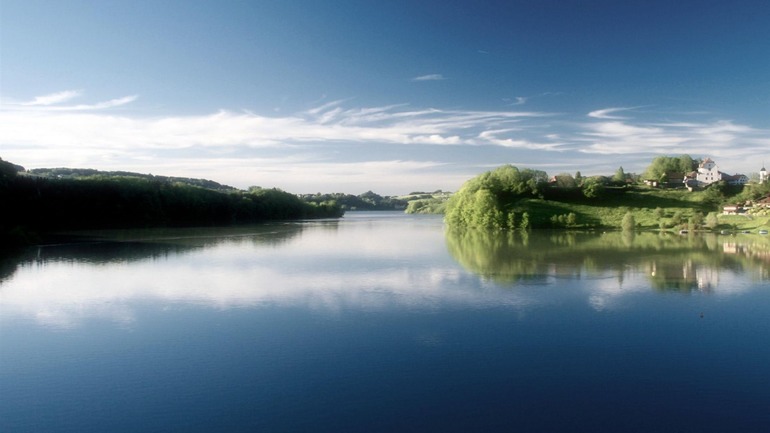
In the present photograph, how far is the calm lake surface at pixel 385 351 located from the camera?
9469 mm

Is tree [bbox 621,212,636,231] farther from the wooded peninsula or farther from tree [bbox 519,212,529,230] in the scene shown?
tree [bbox 519,212,529,230]

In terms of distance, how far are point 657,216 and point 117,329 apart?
223 ft

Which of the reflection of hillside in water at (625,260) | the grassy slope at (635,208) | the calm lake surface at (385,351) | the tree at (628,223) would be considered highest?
the grassy slope at (635,208)

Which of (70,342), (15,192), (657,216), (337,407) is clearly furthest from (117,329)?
(657,216)

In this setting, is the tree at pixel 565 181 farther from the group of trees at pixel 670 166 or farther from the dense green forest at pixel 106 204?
the dense green forest at pixel 106 204

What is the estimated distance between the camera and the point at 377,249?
1587 inches

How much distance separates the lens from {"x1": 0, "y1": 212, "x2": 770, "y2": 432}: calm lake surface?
9469 mm

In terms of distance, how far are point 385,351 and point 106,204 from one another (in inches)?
2767

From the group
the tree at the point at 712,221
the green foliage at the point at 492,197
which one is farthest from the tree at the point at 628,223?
the green foliage at the point at 492,197

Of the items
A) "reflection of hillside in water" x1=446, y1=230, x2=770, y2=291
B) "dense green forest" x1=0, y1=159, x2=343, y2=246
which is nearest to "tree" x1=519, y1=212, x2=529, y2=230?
"reflection of hillside in water" x1=446, y1=230, x2=770, y2=291

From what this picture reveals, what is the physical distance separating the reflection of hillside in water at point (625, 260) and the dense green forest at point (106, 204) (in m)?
39.7

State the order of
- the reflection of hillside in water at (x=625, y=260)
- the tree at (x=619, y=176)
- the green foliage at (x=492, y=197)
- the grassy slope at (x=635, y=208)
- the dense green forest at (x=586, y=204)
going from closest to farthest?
the reflection of hillside in water at (x=625, y=260) < the dense green forest at (x=586, y=204) < the grassy slope at (x=635, y=208) < the green foliage at (x=492, y=197) < the tree at (x=619, y=176)

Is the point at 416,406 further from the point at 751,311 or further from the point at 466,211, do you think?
the point at 466,211

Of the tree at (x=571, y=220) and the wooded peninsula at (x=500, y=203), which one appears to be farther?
the tree at (x=571, y=220)
